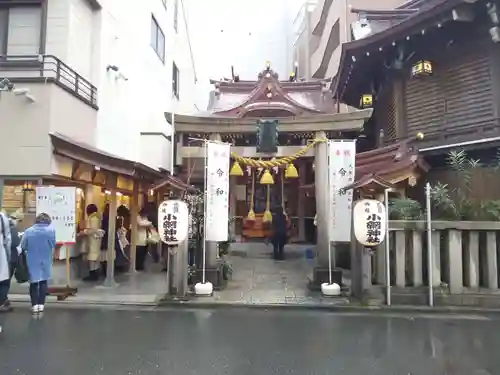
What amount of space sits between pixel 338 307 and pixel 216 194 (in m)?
4.10

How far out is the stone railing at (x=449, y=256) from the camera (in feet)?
32.0

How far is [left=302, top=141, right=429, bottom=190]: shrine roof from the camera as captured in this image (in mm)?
12070

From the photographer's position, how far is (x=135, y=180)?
15.5 m

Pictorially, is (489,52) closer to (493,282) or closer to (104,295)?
(493,282)

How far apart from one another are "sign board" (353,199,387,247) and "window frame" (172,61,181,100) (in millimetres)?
18136

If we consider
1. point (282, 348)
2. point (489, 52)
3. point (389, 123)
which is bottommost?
point (282, 348)

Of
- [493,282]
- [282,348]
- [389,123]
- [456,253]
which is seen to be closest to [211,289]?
[282,348]

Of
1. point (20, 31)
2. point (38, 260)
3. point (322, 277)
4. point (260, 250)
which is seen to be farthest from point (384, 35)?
point (260, 250)

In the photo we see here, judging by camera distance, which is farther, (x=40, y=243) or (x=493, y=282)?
(x=493, y=282)

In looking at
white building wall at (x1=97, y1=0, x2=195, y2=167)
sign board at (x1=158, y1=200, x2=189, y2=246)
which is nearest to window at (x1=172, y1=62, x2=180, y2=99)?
white building wall at (x1=97, y1=0, x2=195, y2=167)

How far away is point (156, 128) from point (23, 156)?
11117 mm

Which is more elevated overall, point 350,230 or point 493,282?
point 350,230

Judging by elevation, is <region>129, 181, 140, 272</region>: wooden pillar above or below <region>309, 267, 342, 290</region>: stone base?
above

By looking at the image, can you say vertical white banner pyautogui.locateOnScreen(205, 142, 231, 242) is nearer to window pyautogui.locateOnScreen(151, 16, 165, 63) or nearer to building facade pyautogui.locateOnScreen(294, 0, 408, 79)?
building facade pyautogui.locateOnScreen(294, 0, 408, 79)
